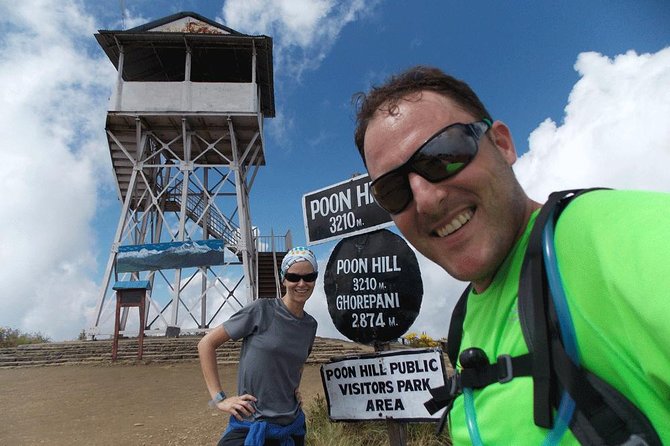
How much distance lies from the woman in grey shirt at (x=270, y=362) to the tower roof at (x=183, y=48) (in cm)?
1536

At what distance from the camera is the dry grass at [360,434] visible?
381 centimetres

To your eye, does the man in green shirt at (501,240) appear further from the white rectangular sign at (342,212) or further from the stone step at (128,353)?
the stone step at (128,353)

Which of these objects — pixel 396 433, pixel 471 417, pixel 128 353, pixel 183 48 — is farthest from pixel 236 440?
pixel 183 48

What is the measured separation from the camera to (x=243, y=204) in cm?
1612

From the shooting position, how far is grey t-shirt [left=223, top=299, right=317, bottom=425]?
2604 mm

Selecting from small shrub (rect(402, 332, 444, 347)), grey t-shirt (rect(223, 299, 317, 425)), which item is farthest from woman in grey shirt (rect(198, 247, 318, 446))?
small shrub (rect(402, 332, 444, 347))

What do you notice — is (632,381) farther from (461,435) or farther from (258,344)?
(258,344)

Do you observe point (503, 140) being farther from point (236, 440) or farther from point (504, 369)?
point (236, 440)

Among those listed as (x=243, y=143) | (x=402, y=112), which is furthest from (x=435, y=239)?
(x=243, y=143)

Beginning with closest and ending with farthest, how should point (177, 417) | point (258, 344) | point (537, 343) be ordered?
→ point (537, 343) → point (258, 344) → point (177, 417)

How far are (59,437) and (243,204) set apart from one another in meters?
11.5

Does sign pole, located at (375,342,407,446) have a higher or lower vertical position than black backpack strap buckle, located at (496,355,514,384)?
lower

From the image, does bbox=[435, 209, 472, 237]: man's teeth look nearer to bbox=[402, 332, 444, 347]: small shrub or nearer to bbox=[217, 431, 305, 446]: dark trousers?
bbox=[217, 431, 305, 446]: dark trousers

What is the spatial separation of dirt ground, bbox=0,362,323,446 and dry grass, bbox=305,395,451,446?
1452 millimetres
